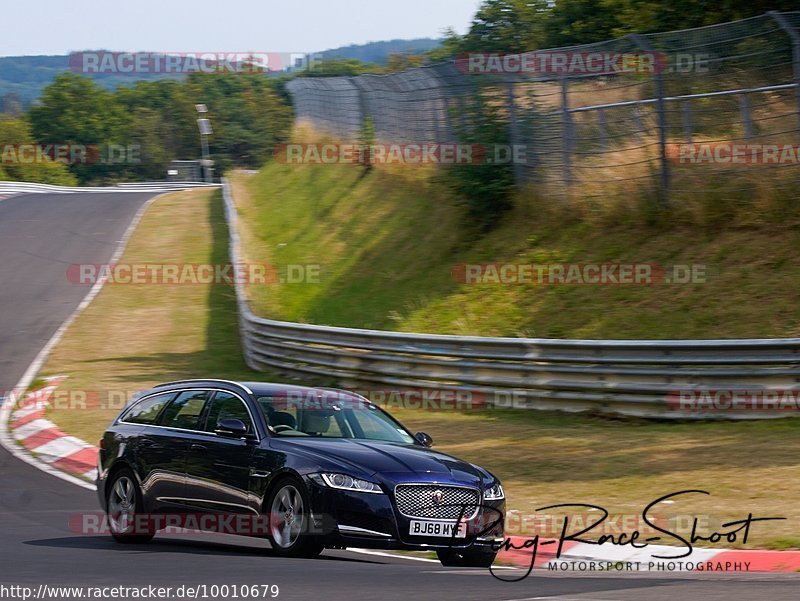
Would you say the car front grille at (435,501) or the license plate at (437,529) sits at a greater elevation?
the car front grille at (435,501)

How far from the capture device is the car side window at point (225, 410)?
9.59 meters

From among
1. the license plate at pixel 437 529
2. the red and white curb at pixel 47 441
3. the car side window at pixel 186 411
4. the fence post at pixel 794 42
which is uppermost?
the fence post at pixel 794 42

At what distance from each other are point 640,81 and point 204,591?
1388 centimetres

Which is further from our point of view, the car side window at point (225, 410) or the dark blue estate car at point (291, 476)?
the car side window at point (225, 410)

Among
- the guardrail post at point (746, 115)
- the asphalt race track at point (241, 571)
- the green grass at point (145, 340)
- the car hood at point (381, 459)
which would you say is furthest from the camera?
the green grass at point (145, 340)

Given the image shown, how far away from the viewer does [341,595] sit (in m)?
7.12

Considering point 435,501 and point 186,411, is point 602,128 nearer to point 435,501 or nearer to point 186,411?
point 186,411

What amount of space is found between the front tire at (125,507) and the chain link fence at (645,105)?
11.2 meters

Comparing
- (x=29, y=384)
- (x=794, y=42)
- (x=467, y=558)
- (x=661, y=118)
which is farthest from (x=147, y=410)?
(x=661, y=118)

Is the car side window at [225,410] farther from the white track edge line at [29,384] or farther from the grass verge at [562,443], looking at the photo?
the white track edge line at [29,384]

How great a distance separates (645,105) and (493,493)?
11.4 meters

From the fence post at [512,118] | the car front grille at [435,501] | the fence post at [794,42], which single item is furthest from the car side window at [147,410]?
the fence post at [512,118]

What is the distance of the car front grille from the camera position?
8594 mm

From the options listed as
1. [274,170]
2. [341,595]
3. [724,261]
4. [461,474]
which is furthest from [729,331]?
[274,170]
